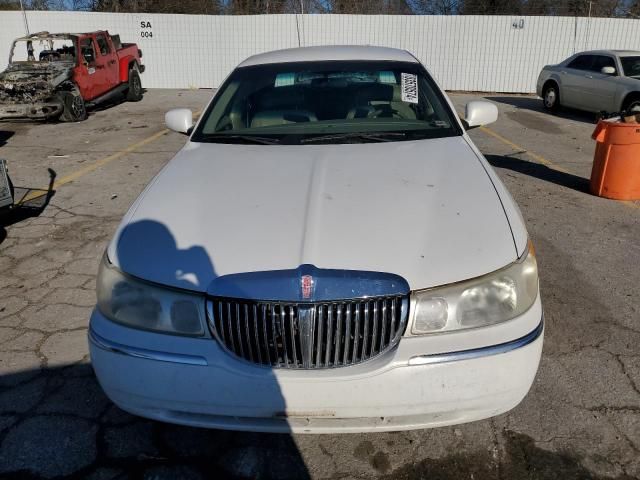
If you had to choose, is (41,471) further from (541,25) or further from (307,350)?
(541,25)

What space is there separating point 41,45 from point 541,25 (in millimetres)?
15624

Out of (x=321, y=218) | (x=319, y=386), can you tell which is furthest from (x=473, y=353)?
(x=321, y=218)

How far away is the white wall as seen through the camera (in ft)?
56.2

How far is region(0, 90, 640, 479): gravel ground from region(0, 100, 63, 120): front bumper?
20.2 feet

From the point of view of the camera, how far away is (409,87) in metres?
3.67

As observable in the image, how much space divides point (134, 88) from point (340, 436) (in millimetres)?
14456

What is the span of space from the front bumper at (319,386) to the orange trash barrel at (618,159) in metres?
4.88

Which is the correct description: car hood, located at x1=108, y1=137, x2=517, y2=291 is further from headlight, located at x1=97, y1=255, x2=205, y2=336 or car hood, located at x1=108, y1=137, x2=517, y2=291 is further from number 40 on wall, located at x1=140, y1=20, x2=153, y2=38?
number 40 on wall, located at x1=140, y1=20, x2=153, y2=38

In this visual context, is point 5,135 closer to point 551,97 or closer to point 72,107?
point 72,107

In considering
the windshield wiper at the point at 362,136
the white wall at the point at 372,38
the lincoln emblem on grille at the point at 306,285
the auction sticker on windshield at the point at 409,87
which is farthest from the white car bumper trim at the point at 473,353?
the white wall at the point at 372,38

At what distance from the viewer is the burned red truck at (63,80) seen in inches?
440

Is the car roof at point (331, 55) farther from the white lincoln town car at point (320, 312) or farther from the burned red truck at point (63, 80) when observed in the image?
the burned red truck at point (63, 80)

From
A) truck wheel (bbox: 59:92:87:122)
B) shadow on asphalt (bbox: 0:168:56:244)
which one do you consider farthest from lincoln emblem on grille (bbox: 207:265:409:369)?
truck wheel (bbox: 59:92:87:122)

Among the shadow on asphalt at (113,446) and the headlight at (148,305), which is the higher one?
the headlight at (148,305)
